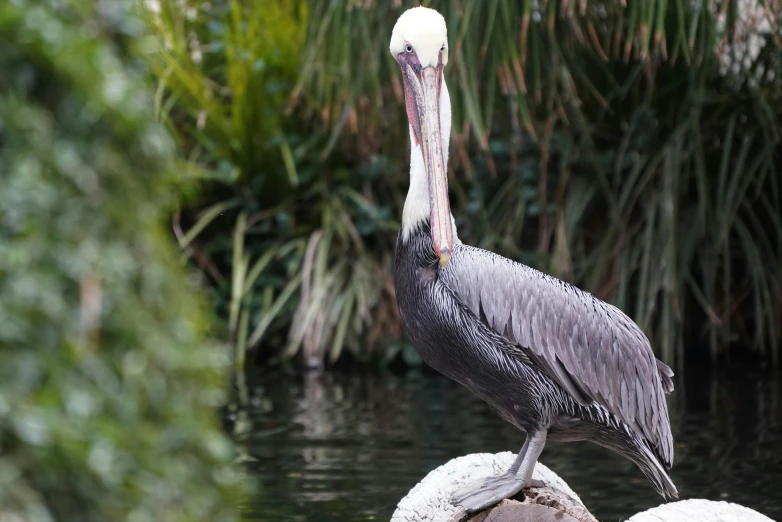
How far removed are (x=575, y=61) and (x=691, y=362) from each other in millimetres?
2517

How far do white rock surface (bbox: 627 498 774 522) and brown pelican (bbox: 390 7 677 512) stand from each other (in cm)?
41

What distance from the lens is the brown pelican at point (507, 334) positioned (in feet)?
11.9

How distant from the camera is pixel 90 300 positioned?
1.35m

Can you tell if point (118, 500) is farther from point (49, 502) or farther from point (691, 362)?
point (691, 362)

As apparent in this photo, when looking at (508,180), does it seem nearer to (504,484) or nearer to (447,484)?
(447,484)

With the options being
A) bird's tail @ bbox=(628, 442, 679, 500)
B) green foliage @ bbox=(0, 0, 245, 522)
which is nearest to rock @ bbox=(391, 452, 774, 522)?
bird's tail @ bbox=(628, 442, 679, 500)

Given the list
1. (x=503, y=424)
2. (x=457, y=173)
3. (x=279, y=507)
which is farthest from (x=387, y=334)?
(x=279, y=507)

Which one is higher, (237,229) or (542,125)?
(542,125)

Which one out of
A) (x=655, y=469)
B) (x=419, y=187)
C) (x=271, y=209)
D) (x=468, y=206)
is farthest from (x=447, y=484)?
(x=271, y=209)

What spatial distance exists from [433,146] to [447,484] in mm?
1123

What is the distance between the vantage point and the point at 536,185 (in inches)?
337

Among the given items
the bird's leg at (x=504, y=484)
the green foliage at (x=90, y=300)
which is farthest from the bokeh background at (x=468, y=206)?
the green foliage at (x=90, y=300)

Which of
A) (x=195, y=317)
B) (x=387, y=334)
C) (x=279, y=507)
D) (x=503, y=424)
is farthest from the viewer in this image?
(x=387, y=334)

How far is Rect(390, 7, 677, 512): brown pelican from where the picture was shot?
3.63 metres
